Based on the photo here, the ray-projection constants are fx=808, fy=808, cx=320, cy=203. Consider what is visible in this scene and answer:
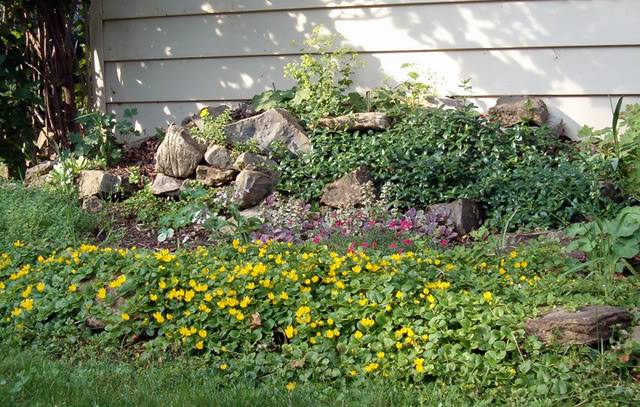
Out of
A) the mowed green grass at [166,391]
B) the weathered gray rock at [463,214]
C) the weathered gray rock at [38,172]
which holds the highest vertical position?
the weathered gray rock at [38,172]

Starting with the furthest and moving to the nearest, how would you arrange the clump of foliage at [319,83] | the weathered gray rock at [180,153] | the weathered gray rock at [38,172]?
the weathered gray rock at [38,172] < the clump of foliage at [319,83] < the weathered gray rock at [180,153]

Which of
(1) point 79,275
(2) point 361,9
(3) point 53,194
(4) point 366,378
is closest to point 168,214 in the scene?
(3) point 53,194

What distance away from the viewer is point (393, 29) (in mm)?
7637

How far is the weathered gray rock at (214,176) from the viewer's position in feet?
22.6

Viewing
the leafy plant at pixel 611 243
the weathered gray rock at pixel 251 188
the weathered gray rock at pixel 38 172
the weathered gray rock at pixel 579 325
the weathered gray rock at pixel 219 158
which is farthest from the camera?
the weathered gray rock at pixel 38 172

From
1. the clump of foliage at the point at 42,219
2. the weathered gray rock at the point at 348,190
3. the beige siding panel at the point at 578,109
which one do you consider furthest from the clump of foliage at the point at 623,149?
the clump of foliage at the point at 42,219

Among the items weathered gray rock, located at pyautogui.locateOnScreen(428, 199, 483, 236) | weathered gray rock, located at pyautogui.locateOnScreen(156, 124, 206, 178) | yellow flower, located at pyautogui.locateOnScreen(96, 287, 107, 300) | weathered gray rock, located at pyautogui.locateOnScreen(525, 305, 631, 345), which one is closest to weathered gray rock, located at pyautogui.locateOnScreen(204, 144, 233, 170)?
weathered gray rock, located at pyautogui.locateOnScreen(156, 124, 206, 178)

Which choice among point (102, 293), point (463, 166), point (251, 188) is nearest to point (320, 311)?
point (102, 293)

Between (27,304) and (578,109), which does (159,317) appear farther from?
(578,109)

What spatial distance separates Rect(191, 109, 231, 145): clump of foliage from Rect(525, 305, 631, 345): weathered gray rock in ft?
13.1

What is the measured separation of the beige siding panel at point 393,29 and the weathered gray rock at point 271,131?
3.75 ft

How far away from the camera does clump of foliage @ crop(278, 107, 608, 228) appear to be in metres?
5.91

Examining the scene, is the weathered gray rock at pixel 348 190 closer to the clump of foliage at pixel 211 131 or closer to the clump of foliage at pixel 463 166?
the clump of foliage at pixel 463 166

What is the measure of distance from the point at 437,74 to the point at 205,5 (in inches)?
99.6
